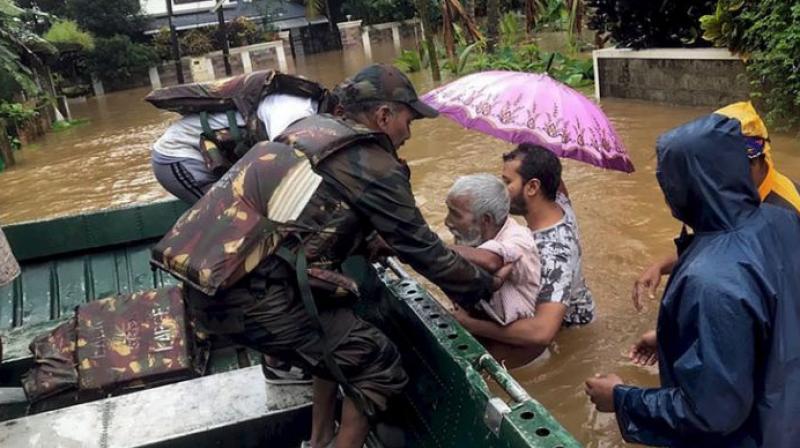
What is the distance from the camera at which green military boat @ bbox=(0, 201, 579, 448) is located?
2.04 meters

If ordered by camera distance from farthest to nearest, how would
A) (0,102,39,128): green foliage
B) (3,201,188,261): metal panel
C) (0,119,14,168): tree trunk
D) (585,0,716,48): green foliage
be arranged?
1. (0,102,39,128): green foliage
2. (0,119,14,168): tree trunk
3. (585,0,716,48): green foliage
4. (3,201,188,261): metal panel

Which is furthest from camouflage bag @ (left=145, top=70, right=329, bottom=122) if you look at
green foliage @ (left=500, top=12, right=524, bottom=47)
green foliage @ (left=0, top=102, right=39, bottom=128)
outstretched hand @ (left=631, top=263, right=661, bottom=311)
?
green foliage @ (left=500, top=12, right=524, bottom=47)

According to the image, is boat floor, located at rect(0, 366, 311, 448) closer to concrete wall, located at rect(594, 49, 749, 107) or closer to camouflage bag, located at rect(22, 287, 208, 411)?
camouflage bag, located at rect(22, 287, 208, 411)

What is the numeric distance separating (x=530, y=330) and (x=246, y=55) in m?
26.7

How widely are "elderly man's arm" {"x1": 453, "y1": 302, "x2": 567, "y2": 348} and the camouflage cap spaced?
977 millimetres

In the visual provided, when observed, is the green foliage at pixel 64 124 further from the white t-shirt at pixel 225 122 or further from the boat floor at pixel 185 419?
the boat floor at pixel 185 419

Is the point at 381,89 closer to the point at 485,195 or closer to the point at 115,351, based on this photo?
the point at 485,195

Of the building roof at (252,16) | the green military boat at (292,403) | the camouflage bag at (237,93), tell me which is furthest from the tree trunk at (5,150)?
the building roof at (252,16)

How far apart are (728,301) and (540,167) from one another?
1.51 metres

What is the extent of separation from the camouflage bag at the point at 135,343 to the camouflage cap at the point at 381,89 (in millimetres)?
1649

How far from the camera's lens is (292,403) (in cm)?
277

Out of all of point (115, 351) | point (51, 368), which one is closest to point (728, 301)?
point (115, 351)

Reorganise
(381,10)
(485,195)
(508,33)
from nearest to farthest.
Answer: (485,195), (508,33), (381,10)

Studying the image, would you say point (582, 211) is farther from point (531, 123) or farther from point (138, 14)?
point (138, 14)
